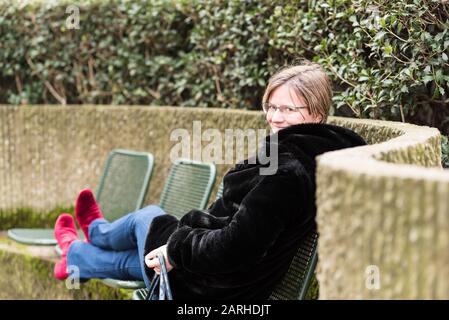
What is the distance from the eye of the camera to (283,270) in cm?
314

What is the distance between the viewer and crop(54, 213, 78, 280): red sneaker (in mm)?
4324

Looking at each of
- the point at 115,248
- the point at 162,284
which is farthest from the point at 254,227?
the point at 115,248

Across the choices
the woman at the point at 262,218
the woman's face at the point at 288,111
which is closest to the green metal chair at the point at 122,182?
the woman at the point at 262,218

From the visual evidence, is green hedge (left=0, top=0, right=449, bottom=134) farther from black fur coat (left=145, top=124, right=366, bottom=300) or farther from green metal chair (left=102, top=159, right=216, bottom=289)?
black fur coat (left=145, top=124, right=366, bottom=300)

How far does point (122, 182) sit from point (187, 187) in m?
0.85

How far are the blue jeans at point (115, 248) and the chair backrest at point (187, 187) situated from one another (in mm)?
693

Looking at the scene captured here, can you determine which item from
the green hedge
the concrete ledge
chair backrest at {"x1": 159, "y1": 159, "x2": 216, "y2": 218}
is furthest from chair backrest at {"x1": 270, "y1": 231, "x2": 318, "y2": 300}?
chair backrest at {"x1": 159, "y1": 159, "x2": 216, "y2": 218}

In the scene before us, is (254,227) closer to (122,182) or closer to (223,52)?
(122,182)

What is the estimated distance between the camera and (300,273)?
3.08 meters

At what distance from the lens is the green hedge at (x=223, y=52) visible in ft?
12.4

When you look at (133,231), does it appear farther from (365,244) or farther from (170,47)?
(170,47)

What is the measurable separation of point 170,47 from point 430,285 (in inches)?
193

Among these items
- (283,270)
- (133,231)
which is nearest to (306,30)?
(133,231)
